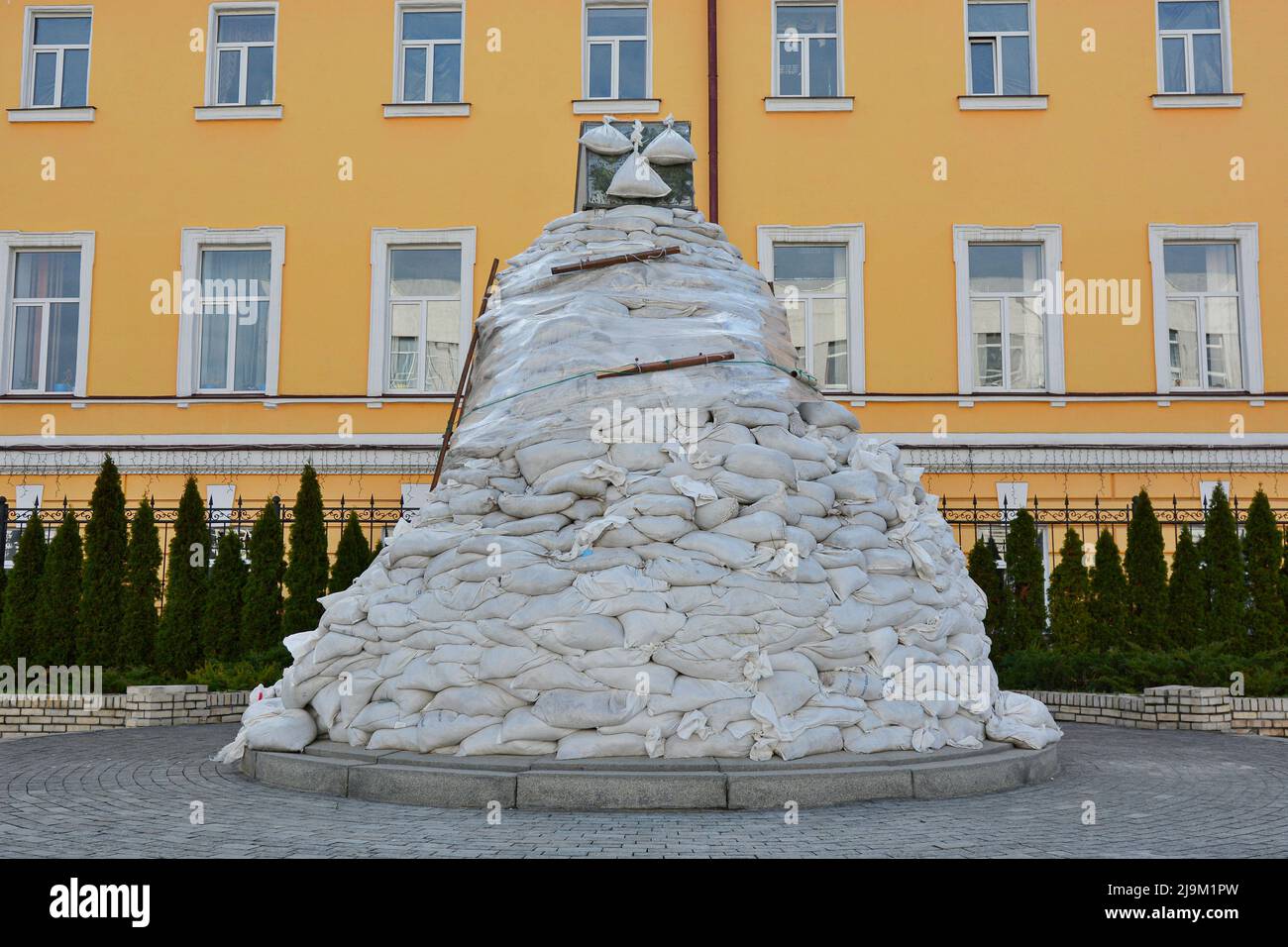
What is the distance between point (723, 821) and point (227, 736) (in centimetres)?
365

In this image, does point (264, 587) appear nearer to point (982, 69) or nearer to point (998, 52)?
point (982, 69)

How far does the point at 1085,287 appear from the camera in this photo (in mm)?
12781

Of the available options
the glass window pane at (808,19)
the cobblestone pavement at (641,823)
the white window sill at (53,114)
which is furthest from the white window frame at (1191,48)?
the white window sill at (53,114)

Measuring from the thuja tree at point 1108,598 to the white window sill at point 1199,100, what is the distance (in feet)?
20.1

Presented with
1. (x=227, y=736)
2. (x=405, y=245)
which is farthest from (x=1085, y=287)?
(x=227, y=736)

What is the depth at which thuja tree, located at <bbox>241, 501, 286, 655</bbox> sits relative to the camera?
28.8 ft

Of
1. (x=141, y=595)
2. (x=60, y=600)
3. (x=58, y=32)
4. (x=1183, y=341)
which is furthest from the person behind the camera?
(x=58, y=32)

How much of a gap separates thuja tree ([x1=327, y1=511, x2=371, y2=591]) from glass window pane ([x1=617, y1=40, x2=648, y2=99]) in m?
6.39

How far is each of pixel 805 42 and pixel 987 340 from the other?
398 centimetres

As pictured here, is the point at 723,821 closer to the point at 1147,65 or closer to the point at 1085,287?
the point at 1085,287

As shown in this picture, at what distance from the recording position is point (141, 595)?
28.7ft

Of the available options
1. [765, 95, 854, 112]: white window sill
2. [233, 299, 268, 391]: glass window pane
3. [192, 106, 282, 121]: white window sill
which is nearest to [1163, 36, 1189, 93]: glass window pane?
[765, 95, 854, 112]: white window sill

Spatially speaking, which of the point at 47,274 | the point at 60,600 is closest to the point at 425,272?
the point at 47,274

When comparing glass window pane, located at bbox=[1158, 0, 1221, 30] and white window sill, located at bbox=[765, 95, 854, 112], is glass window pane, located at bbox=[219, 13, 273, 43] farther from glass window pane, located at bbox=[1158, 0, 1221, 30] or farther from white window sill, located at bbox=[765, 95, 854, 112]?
glass window pane, located at bbox=[1158, 0, 1221, 30]
